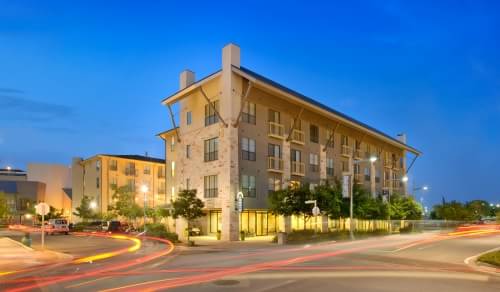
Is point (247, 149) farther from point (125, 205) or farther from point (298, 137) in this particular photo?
point (125, 205)

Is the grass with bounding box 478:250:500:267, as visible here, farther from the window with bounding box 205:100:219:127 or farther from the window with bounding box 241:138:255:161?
the window with bounding box 205:100:219:127

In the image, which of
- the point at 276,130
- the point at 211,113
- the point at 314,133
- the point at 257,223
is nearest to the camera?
the point at 211,113

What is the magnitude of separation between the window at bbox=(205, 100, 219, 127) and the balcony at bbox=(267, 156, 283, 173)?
21.2 feet

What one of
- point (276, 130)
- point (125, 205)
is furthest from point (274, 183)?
point (125, 205)

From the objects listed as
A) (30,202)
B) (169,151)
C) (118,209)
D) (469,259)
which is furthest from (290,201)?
(30,202)

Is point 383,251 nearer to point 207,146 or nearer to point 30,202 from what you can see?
point 207,146

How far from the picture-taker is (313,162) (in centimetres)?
4972

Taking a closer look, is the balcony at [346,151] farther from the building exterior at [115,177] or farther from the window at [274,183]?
the building exterior at [115,177]

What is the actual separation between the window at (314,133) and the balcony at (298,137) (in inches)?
101

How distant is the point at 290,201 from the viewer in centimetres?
3788

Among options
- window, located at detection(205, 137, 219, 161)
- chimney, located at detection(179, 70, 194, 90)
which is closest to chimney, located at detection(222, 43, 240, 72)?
window, located at detection(205, 137, 219, 161)

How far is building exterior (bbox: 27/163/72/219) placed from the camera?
4139 inches

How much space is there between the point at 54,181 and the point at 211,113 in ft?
259

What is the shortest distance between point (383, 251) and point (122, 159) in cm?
5784
